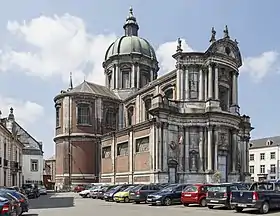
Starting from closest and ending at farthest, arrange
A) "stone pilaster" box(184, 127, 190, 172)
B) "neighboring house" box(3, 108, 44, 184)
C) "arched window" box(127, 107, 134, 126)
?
"stone pilaster" box(184, 127, 190, 172)
"arched window" box(127, 107, 134, 126)
"neighboring house" box(3, 108, 44, 184)

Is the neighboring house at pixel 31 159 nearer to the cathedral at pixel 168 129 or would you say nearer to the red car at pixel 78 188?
the cathedral at pixel 168 129

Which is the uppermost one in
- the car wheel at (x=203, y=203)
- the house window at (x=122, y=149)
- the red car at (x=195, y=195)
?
the house window at (x=122, y=149)

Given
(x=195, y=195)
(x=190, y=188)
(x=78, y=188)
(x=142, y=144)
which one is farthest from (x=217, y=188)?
(x=78, y=188)

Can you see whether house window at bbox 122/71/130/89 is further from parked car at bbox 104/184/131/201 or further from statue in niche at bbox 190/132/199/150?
parked car at bbox 104/184/131/201

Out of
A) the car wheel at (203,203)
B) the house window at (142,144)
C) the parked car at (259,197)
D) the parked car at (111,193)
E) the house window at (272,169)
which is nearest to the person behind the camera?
the parked car at (259,197)

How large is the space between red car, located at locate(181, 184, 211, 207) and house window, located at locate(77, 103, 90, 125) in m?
39.6

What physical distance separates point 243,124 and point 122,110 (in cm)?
1916

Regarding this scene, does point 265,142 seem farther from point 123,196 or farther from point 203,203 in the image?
point 203,203

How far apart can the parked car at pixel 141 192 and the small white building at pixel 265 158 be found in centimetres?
6290

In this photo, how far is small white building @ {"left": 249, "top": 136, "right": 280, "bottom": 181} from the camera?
92125 mm

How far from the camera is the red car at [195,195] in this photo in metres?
28.8

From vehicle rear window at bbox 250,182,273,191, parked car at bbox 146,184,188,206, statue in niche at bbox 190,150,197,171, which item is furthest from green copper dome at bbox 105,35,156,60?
vehicle rear window at bbox 250,182,273,191

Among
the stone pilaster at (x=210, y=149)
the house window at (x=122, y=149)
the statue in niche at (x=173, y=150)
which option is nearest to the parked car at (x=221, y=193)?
the statue in niche at (x=173, y=150)

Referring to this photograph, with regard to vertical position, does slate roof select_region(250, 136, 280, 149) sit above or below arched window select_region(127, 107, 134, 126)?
below
